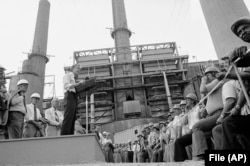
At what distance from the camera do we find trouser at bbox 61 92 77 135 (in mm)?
3188

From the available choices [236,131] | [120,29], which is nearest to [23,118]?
[236,131]

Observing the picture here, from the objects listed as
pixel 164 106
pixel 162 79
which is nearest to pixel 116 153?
pixel 164 106

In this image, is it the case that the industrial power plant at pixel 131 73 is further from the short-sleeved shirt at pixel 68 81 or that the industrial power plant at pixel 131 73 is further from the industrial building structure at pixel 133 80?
the short-sleeved shirt at pixel 68 81

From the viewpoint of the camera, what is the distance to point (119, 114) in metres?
19.1

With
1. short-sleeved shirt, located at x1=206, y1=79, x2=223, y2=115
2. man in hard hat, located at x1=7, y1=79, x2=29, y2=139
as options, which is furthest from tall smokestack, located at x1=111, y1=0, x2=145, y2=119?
short-sleeved shirt, located at x1=206, y1=79, x2=223, y2=115

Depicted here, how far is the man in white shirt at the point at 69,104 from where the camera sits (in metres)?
3.20

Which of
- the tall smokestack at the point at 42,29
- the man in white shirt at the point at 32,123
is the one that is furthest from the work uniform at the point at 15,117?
the tall smokestack at the point at 42,29

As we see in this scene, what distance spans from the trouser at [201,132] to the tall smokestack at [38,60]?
1923cm

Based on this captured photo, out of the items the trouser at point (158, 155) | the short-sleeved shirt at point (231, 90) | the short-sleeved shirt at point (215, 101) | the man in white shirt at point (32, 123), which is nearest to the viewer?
the short-sleeved shirt at point (231, 90)

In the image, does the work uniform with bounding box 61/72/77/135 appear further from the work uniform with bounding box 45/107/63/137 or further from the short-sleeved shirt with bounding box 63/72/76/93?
the work uniform with bounding box 45/107/63/137

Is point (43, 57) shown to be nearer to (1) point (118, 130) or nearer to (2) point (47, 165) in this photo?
(1) point (118, 130)

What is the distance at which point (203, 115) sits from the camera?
135 inches

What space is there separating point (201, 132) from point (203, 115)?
92 cm

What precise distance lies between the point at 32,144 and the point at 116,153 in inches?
231
